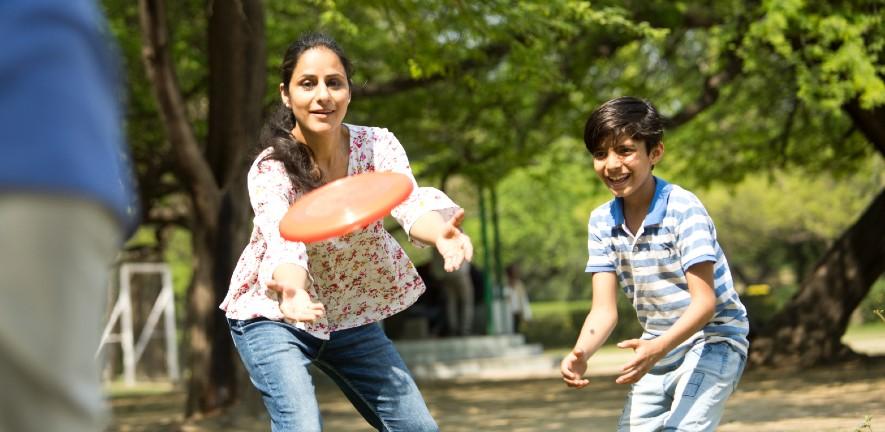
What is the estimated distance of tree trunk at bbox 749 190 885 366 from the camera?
15484 mm

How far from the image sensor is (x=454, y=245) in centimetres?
376

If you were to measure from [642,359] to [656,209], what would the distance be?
60 centimetres

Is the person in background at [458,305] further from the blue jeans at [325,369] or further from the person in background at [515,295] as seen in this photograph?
the blue jeans at [325,369]

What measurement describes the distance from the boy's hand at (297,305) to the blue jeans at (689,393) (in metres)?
1.30

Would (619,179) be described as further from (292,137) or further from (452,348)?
(452,348)

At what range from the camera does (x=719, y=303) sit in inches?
173

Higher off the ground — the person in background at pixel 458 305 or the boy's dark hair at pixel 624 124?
the boy's dark hair at pixel 624 124

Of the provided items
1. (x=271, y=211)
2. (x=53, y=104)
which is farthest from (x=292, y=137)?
(x=53, y=104)

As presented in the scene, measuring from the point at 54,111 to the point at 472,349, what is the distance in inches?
794

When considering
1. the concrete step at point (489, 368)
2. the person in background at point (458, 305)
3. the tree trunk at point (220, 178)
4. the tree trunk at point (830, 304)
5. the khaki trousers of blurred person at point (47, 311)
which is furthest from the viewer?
the person in background at point (458, 305)

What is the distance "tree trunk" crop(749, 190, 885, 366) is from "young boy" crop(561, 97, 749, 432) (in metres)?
11.5

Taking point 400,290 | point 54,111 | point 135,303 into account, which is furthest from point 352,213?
point 135,303

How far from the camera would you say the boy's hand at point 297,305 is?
11.8 ft

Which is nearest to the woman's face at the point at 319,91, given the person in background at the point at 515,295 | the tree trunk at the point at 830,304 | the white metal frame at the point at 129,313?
the tree trunk at the point at 830,304
